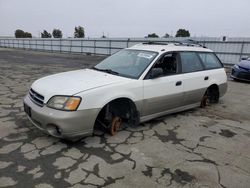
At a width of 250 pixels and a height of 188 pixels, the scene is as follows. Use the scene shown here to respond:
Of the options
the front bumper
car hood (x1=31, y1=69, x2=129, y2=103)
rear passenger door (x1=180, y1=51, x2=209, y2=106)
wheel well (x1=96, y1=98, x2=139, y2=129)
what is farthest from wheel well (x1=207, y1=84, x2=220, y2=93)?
the front bumper

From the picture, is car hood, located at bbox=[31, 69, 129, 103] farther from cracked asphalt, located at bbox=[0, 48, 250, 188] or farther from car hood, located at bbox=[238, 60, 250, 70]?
car hood, located at bbox=[238, 60, 250, 70]

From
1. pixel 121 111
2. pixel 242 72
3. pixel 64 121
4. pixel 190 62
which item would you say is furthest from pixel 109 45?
pixel 64 121

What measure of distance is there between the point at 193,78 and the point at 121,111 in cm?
179

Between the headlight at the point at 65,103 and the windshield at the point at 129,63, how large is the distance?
113 centimetres

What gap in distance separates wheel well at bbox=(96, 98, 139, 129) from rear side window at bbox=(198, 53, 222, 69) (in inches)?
91.8

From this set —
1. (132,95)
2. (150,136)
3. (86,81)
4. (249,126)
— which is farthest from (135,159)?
(249,126)

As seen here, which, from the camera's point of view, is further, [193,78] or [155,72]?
[193,78]

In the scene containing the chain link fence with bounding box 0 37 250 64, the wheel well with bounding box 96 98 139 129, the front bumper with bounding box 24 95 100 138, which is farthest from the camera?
the chain link fence with bounding box 0 37 250 64

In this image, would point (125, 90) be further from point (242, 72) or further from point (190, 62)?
point (242, 72)

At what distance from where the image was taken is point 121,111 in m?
3.95

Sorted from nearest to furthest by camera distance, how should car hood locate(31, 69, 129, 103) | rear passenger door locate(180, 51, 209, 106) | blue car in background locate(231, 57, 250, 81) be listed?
car hood locate(31, 69, 129, 103) → rear passenger door locate(180, 51, 209, 106) → blue car in background locate(231, 57, 250, 81)

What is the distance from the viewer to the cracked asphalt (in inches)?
102

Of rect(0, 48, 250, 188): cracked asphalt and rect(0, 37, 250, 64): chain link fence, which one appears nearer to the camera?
rect(0, 48, 250, 188): cracked asphalt

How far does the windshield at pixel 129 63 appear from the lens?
3982mm
